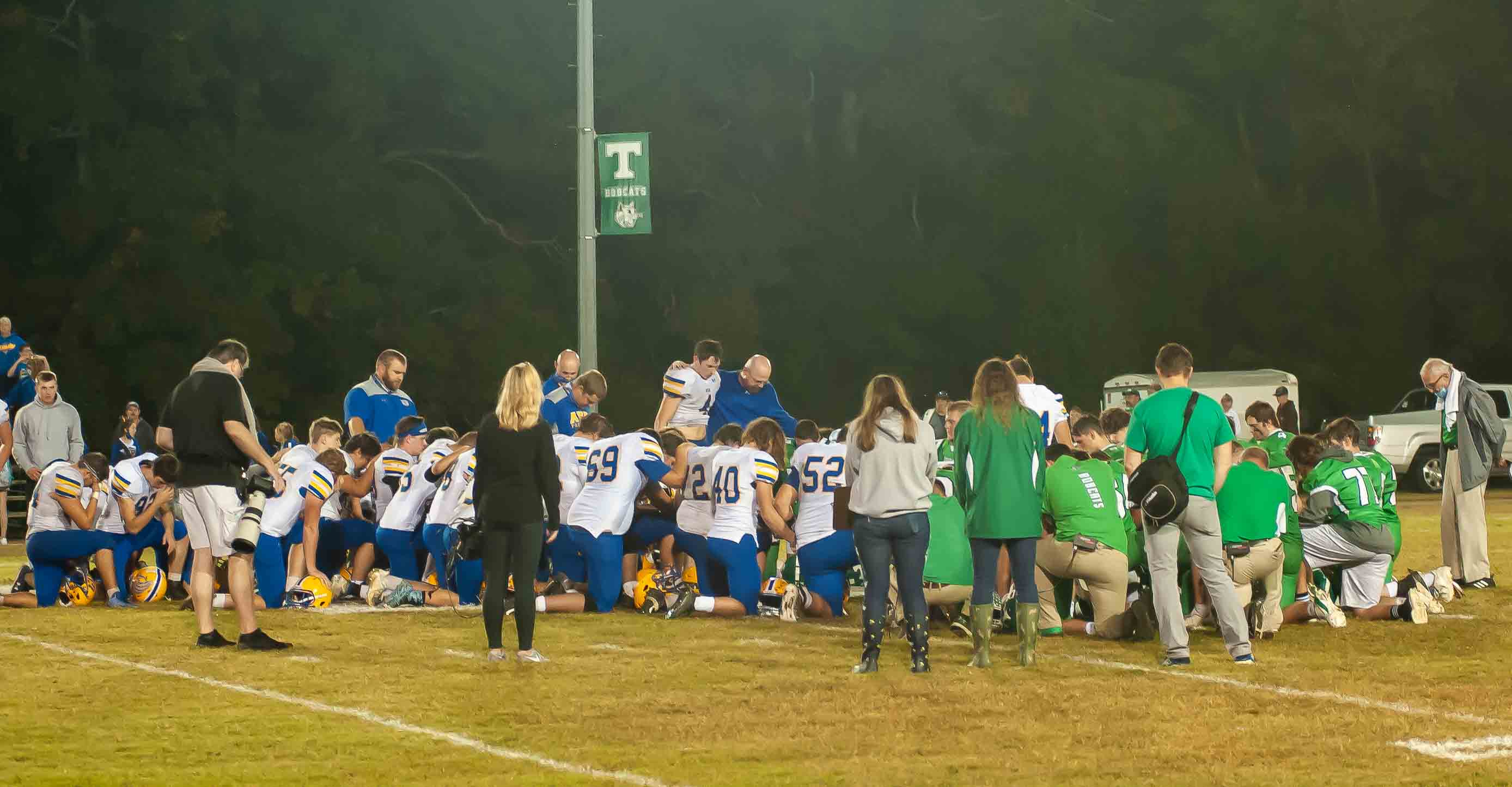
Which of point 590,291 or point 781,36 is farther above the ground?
point 781,36

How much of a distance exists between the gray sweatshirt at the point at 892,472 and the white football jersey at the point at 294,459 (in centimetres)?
528

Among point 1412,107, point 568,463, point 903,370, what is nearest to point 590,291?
point 568,463

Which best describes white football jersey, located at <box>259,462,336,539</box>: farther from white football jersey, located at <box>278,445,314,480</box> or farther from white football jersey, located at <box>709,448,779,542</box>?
white football jersey, located at <box>709,448,779,542</box>

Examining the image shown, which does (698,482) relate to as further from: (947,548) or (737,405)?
(737,405)

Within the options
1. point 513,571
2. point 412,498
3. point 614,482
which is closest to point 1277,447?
point 614,482

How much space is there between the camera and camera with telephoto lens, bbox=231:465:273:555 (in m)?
10.1

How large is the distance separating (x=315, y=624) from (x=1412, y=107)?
3659cm

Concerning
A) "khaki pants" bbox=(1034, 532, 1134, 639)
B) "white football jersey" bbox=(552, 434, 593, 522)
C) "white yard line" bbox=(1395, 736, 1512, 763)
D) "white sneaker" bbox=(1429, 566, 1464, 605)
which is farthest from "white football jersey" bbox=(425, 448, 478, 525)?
"white yard line" bbox=(1395, 736, 1512, 763)

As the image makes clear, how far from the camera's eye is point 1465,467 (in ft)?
45.8

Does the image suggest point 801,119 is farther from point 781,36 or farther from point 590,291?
point 590,291

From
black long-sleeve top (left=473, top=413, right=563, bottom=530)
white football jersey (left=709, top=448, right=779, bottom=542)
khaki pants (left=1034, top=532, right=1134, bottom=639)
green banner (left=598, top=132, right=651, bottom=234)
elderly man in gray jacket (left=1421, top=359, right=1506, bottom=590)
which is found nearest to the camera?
black long-sleeve top (left=473, top=413, right=563, bottom=530)

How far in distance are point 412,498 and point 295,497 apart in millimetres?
930

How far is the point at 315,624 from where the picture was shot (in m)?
11.9

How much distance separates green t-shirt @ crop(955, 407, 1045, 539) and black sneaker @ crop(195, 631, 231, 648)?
4.59m
